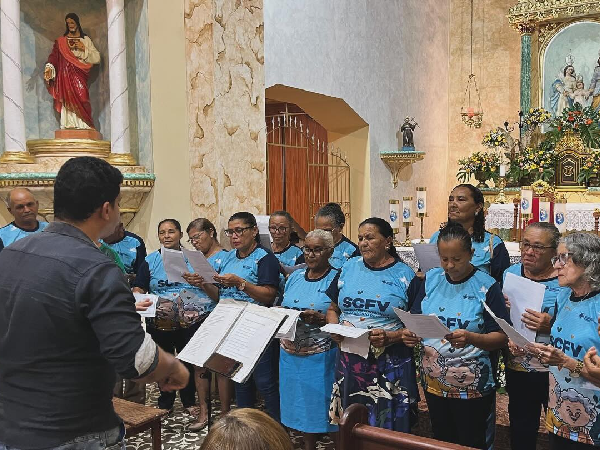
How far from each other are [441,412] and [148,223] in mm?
3645

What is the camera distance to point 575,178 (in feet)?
33.1

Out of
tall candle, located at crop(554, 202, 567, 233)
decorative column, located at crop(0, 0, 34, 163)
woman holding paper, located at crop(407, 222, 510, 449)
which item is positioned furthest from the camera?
tall candle, located at crop(554, 202, 567, 233)

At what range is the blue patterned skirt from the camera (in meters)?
3.30

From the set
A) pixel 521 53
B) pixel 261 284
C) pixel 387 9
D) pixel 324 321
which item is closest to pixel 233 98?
pixel 261 284

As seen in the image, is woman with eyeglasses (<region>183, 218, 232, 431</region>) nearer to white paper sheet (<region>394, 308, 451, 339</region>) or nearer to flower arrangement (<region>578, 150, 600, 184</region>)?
white paper sheet (<region>394, 308, 451, 339</region>)

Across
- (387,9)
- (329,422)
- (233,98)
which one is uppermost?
(387,9)

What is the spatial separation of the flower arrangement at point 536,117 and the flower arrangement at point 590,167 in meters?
0.91

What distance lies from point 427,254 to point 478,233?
33 centimetres

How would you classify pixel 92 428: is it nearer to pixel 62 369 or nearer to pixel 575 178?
pixel 62 369

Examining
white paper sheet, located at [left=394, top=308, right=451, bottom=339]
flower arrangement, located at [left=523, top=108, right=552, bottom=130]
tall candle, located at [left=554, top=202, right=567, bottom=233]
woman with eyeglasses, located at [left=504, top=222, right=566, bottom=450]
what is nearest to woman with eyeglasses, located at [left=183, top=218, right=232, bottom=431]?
white paper sheet, located at [left=394, top=308, right=451, bottom=339]

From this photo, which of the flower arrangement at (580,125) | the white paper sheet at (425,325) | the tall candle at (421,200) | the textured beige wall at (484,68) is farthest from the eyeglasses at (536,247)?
the textured beige wall at (484,68)

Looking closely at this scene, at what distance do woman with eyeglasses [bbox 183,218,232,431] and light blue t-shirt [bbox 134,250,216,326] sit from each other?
5.3 inches

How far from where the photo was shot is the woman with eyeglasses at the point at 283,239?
179 inches

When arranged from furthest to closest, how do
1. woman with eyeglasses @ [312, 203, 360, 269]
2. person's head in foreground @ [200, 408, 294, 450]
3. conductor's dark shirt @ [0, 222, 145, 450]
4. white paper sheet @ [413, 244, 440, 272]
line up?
1. woman with eyeglasses @ [312, 203, 360, 269]
2. white paper sheet @ [413, 244, 440, 272]
3. conductor's dark shirt @ [0, 222, 145, 450]
4. person's head in foreground @ [200, 408, 294, 450]
